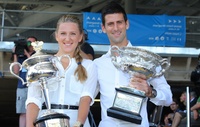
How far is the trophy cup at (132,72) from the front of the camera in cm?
215

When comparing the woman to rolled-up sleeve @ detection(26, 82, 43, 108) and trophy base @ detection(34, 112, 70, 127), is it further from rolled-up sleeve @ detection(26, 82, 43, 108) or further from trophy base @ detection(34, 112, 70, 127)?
trophy base @ detection(34, 112, 70, 127)

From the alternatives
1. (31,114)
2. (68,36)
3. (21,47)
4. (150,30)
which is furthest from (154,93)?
(150,30)

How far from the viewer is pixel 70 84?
2.23 metres

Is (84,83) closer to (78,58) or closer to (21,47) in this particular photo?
(78,58)

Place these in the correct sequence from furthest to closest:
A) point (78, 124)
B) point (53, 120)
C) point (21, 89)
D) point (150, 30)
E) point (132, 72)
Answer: point (150, 30) < point (21, 89) < point (132, 72) < point (78, 124) < point (53, 120)

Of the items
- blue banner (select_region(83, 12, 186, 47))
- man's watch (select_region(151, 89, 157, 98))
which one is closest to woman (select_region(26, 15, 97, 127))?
man's watch (select_region(151, 89, 157, 98))

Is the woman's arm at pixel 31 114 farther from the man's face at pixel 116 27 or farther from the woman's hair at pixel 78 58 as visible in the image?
the man's face at pixel 116 27

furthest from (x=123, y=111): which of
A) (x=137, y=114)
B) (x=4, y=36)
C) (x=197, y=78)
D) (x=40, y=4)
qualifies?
(x=40, y=4)

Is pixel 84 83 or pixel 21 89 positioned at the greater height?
pixel 84 83

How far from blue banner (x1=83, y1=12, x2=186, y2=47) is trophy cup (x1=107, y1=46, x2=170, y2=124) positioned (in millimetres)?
→ 6571

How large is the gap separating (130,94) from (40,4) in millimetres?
13895

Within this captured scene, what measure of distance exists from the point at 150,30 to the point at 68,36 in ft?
22.5

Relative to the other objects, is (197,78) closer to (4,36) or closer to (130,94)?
(130,94)

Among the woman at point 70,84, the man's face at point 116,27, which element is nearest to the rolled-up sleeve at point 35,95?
the woman at point 70,84
